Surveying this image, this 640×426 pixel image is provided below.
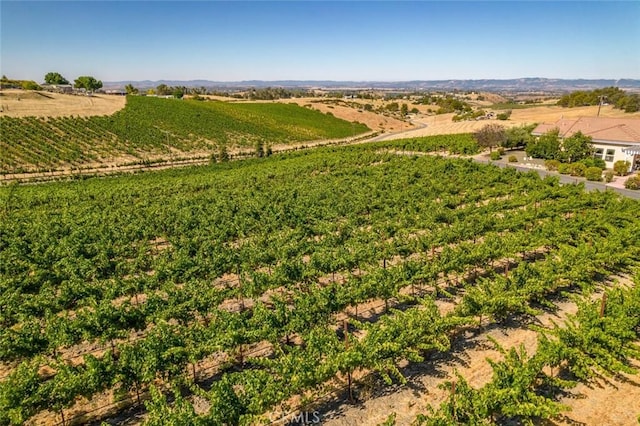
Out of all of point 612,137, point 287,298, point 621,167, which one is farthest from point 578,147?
point 287,298

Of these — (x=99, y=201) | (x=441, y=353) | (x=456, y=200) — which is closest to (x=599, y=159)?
(x=456, y=200)

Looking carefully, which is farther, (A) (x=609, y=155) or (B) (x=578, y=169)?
(A) (x=609, y=155)

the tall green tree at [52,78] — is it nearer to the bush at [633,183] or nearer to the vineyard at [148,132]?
the vineyard at [148,132]

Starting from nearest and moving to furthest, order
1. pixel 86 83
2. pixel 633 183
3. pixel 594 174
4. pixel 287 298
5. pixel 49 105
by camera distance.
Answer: pixel 287 298 → pixel 633 183 → pixel 594 174 → pixel 49 105 → pixel 86 83

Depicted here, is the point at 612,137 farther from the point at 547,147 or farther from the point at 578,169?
the point at 578,169

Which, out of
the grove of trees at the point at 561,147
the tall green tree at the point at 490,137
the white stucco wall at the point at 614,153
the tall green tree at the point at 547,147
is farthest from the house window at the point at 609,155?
the tall green tree at the point at 490,137

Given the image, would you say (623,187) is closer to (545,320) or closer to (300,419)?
(545,320)
